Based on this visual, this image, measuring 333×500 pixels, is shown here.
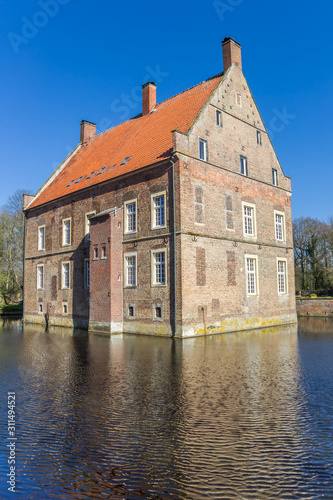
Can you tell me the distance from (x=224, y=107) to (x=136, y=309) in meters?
12.6

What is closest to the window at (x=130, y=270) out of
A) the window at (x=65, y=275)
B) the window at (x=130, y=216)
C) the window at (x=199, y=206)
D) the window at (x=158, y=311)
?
the window at (x=130, y=216)

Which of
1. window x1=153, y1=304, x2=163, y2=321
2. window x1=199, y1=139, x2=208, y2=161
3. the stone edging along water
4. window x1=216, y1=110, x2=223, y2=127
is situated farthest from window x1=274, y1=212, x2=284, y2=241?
window x1=153, y1=304, x2=163, y2=321

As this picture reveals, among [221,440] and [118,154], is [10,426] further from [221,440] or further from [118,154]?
[118,154]

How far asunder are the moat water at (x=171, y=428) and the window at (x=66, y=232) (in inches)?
620

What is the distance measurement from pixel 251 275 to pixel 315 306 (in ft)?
38.8

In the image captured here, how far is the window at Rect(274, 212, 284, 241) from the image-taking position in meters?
26.2

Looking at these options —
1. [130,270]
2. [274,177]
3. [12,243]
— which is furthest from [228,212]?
[12,243]

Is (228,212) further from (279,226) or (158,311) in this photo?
(158,311)

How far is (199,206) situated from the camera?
20.0 metres

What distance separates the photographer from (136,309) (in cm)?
2064

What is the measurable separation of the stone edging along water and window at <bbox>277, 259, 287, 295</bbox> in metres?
7.60

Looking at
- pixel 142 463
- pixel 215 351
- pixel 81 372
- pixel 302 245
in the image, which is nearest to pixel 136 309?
pixel 215 351

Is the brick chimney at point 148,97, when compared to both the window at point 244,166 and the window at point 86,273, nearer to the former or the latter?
the window at point 244,166

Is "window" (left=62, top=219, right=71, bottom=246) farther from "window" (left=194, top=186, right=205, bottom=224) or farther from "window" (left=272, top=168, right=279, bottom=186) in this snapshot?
"window" (left=272, top=168, right=279, bottom=186)
